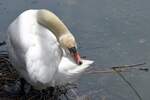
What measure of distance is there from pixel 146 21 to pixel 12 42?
651mm

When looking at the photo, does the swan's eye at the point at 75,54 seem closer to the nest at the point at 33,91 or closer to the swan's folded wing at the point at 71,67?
the swan's folded wing at the point at 71,67

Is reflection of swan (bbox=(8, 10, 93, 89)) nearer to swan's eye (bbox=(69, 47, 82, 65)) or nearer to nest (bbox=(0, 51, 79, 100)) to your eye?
swan's eye (bbox=(69, 47, 82, 65))

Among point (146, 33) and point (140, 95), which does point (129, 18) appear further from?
point (140, 95)

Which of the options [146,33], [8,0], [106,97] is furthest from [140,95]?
[8,0]

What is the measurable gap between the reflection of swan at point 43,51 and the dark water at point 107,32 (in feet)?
0.65

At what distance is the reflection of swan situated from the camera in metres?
1.75

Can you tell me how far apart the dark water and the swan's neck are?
29cm

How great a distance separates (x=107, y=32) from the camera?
7.21ft

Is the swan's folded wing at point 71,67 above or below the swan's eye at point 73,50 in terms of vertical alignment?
below

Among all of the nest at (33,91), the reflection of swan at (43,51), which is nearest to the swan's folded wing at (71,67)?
the reflection of swan at (43,51)

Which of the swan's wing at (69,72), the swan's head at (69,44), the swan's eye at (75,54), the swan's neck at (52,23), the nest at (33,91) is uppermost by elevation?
the swan's neck at (52,23)

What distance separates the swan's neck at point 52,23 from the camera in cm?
181

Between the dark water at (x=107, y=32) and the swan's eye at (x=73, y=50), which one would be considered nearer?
the swan's eye at (x=73, y=50)

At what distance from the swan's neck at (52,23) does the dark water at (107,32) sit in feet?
0.95
